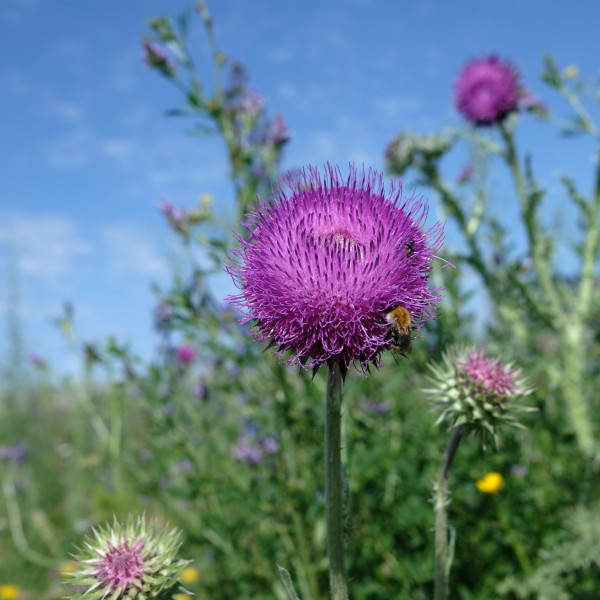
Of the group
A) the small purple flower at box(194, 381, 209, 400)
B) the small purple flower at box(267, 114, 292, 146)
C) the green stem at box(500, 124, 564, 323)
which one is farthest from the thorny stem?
the small purple flower at box(194, 381, 209, 400)

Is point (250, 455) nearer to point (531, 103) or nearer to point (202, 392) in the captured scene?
point (202, 392)

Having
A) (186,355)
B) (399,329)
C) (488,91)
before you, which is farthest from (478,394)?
(186,355)

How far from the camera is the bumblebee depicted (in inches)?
80.7

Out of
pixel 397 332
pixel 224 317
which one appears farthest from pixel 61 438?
pixel 397 332

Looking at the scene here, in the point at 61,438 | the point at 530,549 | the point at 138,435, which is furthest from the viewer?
the point at 61,438

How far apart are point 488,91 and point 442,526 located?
5.09 meters

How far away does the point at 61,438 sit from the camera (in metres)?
15.8

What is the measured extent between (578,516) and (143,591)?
3.06 meters

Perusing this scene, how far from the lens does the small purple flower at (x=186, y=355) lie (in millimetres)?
6879

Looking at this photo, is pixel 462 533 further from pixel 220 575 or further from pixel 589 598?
pixel 220 575

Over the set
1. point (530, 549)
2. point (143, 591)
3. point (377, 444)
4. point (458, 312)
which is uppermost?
point (458, 312)

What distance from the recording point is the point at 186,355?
6898mm

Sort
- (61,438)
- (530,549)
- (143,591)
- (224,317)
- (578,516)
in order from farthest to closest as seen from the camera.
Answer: (61,438), (224,317), (530,549), (578,516), (143,591)

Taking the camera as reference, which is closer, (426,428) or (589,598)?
(589,598)
